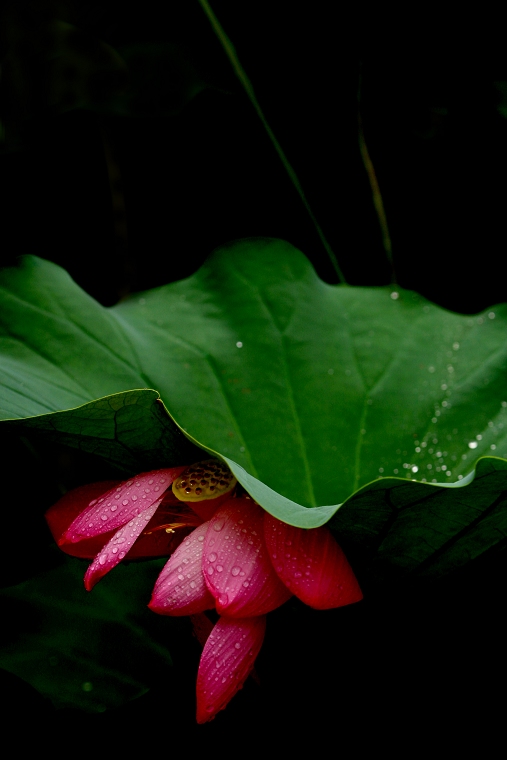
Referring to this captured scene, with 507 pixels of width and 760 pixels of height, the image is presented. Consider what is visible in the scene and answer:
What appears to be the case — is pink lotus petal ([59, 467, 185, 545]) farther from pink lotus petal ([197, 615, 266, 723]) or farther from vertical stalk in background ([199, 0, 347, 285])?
vertical stalk in background ([199, 0, 347, 285])

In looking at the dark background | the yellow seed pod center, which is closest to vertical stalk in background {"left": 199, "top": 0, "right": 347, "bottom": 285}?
the dark background

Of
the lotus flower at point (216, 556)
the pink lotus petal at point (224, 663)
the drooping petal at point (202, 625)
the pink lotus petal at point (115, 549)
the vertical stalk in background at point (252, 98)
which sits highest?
the vertical stalk in background at point (252, 98)

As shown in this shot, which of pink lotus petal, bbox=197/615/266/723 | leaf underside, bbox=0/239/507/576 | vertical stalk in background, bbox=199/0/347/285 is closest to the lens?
pink lotus petal, bbox=197/615/266/723

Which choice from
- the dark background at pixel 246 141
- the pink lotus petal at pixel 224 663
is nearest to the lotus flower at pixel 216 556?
the pink lotus petal at pixel 224 663

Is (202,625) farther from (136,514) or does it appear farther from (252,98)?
(252,98)

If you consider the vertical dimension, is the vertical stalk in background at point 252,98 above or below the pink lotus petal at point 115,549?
above

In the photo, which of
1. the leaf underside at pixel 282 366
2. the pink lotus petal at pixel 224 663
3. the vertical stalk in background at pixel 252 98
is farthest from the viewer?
the vertical stalk in background at pixel 252 98

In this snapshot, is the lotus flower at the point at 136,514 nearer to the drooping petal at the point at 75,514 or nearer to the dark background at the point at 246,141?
the drooping petal at the point at 75,514
